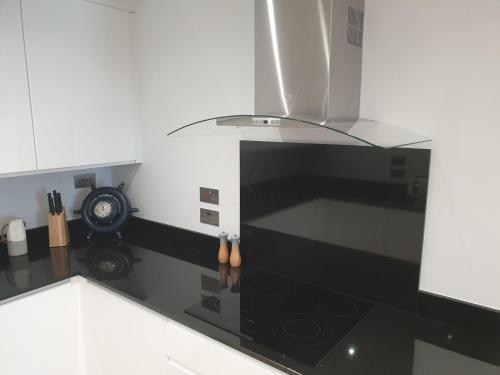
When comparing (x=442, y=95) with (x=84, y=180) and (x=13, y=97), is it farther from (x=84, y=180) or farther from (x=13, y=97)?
(x=84, y=180)

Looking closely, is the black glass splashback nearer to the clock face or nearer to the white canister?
the clock face

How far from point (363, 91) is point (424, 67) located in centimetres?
22

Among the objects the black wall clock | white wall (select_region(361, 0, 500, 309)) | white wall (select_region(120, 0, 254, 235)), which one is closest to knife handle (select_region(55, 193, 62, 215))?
the black wall clock

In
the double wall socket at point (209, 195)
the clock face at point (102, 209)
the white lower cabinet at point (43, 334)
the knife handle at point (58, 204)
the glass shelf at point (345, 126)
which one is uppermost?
the glass shelf at point (345, 126)

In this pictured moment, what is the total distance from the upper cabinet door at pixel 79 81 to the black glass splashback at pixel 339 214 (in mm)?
828

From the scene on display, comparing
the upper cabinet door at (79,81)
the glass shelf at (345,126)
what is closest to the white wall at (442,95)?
the glass shelf at (345,126)

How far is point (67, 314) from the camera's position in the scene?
5.81 ft

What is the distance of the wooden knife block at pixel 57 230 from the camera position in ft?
6.70

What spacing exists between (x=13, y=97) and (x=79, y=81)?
33cm

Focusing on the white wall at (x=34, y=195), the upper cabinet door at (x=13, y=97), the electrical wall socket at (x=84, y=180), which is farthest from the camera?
the electrical wall socket at (x=84, y=180)

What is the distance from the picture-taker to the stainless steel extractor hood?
3.77 feet

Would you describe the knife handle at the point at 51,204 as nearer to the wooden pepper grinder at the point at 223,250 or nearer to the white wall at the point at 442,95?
the wooden pepper grinder at the point at 223,250

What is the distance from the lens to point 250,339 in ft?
4.00

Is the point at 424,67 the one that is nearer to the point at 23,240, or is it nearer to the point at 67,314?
the point at 67,314
